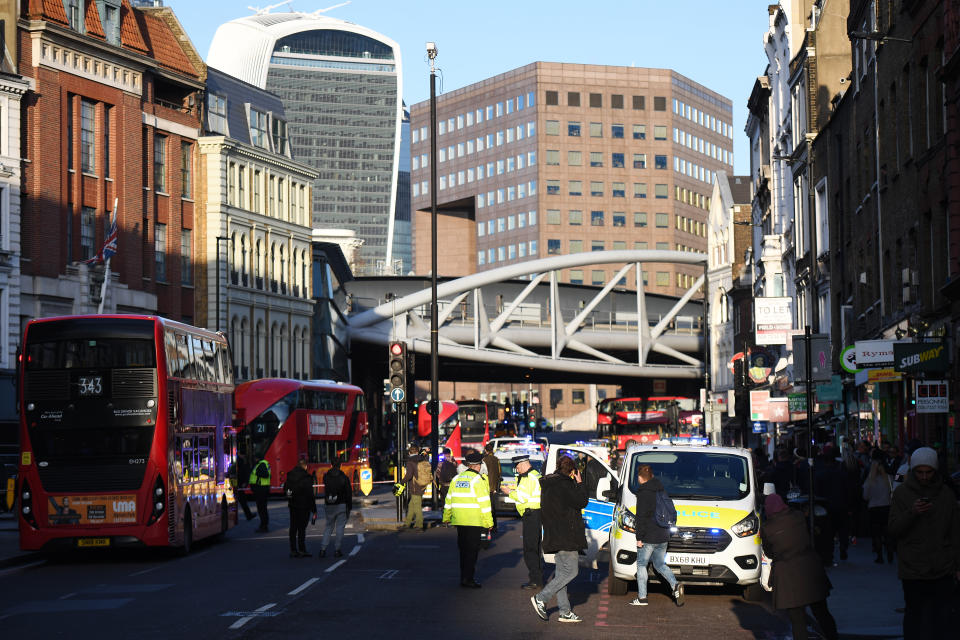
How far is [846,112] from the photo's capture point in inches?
1713

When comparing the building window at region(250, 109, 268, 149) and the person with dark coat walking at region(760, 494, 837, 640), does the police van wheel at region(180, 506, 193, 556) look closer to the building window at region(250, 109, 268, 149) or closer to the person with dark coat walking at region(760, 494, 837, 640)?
the person with dark coat walking at region(760, 494, 837, 640)

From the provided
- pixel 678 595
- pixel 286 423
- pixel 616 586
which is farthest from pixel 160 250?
pixel 678 595

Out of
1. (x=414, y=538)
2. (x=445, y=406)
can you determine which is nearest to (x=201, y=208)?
(x=445, y=406)

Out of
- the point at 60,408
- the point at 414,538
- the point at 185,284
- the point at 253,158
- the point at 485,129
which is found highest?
the point at 485,129

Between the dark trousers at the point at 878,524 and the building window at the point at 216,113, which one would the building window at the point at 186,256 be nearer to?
the building window at the point at 216,113

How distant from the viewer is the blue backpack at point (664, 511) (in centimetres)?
Result: 1708

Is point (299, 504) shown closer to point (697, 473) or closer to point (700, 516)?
point (697, 473)

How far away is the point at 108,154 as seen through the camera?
56344mm

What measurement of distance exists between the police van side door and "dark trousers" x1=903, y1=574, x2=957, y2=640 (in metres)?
7.74

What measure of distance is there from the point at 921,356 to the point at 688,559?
971 cm

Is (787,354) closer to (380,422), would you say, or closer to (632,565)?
(380,422)

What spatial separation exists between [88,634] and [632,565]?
6593 mm

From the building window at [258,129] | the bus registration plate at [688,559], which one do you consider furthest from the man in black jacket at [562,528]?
the building window at [258,129]

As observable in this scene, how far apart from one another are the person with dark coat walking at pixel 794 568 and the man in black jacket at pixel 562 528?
12.4 ft
